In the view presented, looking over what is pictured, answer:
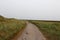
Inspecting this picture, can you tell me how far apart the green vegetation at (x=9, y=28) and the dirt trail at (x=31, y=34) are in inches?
2.6

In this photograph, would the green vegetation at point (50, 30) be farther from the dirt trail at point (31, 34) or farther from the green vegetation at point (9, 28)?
the green vegetation at point (9, 28)

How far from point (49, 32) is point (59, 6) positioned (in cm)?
52

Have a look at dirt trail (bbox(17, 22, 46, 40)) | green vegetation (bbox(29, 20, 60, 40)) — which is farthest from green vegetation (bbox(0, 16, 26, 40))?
green vegetation (bbox(29, 20, 60, 40))

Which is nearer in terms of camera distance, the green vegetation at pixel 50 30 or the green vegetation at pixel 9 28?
the green vegetation at pixel 9 28

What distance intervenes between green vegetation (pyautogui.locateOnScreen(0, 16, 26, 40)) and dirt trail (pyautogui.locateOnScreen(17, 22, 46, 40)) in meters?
0.06

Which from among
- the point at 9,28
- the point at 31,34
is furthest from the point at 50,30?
the point at 9,28

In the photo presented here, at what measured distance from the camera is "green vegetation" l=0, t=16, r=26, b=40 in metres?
1.33

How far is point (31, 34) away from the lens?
4.42 feet

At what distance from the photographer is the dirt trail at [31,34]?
131cm

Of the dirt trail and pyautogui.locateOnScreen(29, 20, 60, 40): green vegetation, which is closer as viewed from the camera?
the dirt trail

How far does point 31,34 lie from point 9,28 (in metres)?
0.21

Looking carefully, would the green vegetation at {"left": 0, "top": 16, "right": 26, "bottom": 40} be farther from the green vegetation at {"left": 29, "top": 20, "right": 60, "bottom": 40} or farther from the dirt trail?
the green vegetation at {"left": 29, "top": 20, "right": 60, "bottom": 40}

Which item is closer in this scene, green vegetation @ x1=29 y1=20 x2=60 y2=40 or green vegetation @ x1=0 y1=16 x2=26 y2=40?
green vegetation @ x1=0 y1=16 x2=26 y2=40

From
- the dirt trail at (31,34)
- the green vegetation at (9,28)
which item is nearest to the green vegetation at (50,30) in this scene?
the dirt trail at (31,34)
